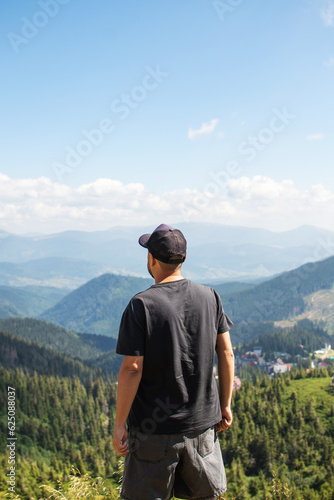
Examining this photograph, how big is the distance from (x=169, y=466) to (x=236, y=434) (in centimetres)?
6966

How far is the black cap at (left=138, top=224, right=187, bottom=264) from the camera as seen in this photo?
16.1 ft

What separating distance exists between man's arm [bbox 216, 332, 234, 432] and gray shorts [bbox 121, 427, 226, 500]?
51 cm

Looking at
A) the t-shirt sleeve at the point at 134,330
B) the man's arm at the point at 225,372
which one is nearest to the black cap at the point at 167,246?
the t-shirt sleeve at the point at 134,330

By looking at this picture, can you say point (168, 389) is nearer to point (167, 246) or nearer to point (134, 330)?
point (134, 330)

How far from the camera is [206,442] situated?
16.1ft

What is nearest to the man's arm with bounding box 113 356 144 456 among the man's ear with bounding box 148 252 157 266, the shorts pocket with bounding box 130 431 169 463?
the shorts pocket with bounding box 130 431 169 463

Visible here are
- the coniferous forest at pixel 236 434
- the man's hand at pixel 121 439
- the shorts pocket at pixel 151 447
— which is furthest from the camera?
the coniferous forest at pixel 236 434

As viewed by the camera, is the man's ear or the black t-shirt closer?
the black t-shirt

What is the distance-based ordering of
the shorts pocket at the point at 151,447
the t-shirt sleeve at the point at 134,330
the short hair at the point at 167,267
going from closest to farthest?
the t-shirt sleeve at the point at 134,330
the shorts pocket at the point at 151,447
the short hair at the point at 167,267

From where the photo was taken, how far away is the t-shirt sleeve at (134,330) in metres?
4.51

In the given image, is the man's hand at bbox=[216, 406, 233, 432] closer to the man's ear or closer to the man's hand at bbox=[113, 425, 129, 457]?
the man's hand at bbox=[113, 425, 129, 457]

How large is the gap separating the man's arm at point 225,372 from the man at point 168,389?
0.90 ft

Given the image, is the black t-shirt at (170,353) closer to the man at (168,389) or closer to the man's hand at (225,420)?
the man at (168,389)

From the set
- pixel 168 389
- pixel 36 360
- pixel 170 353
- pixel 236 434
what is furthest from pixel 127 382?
pixel 36 360
